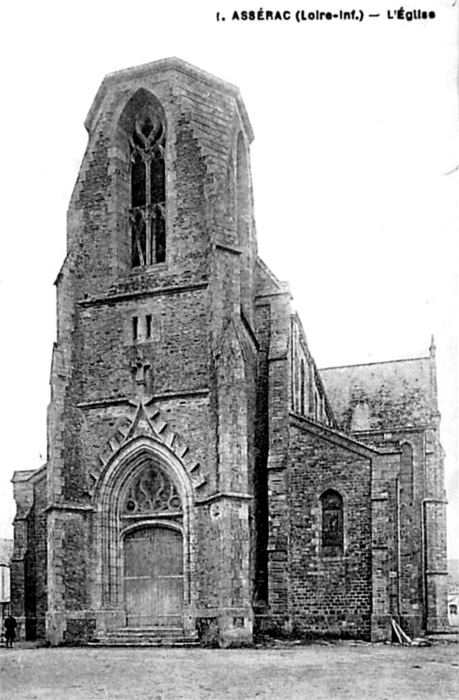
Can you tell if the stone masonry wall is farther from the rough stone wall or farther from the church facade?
the rough stone wall

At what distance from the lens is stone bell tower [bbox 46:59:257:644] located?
26516mm

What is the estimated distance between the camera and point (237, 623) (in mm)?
25484

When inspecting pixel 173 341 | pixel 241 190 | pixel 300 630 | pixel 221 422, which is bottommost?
pixel 300 630

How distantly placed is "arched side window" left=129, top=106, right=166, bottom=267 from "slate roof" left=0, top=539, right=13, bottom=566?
2990cm

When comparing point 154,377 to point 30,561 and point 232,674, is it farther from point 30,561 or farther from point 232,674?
point 232,674

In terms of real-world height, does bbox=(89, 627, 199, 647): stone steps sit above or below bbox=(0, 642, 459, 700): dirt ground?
below

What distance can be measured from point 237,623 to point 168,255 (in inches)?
386

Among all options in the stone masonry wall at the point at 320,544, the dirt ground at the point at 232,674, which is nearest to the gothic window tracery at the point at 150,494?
the stone masonry wall at the point at 320,544

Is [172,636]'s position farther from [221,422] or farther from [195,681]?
[195,681]

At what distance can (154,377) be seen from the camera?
28.0m

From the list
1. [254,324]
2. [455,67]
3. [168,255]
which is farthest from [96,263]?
[455,67]

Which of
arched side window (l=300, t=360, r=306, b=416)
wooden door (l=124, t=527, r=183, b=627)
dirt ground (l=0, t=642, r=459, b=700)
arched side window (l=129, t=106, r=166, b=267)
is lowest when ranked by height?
dirt ground (l=0, t=642, r=459, b=700)

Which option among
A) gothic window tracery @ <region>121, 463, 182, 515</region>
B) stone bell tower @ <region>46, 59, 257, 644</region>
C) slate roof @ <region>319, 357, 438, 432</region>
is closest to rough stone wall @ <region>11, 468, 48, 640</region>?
stone bell tower @ <region>46, 59, 257, 644</region>

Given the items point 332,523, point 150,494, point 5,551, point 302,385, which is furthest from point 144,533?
point 5,551
